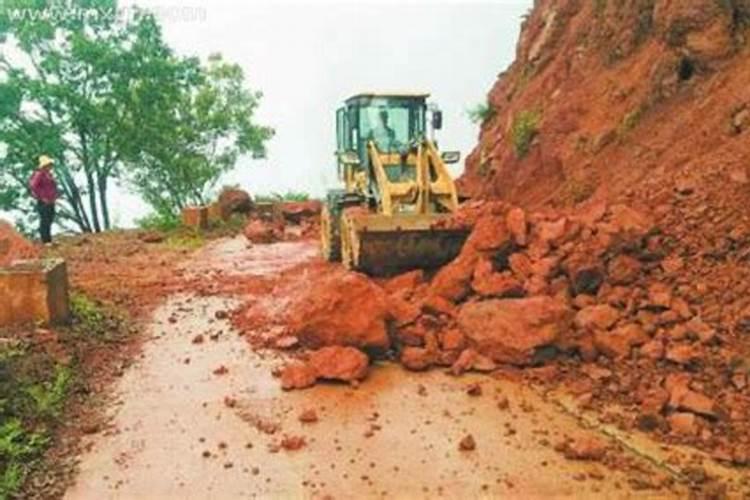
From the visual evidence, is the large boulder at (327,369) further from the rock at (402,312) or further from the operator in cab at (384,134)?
the operator in cab at (384,134)

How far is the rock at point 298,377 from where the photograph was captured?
7086 millimetres

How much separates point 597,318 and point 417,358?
5.40ft

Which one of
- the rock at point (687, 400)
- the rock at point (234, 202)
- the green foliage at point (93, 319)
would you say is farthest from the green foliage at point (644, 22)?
the rock at point (234, 202)

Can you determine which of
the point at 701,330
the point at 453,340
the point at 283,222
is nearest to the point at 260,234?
the point at 283,222

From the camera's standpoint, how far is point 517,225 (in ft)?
28.9

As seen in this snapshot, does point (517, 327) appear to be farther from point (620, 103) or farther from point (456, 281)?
point (620, 103)

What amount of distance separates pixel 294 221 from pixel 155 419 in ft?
55.4

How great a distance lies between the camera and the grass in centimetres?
576

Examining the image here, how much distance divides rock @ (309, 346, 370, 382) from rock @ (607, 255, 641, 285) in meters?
2.48

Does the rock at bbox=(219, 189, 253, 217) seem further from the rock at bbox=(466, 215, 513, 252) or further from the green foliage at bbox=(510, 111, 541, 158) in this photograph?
the rock at bbox=(466, 215, 513, 252)

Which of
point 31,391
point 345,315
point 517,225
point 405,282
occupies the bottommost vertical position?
point 31,391

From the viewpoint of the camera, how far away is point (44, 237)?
55.1 ft

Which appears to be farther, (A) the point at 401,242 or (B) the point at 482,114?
(B) the point at 482,114

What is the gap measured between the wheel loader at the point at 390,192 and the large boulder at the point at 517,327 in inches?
98.6
